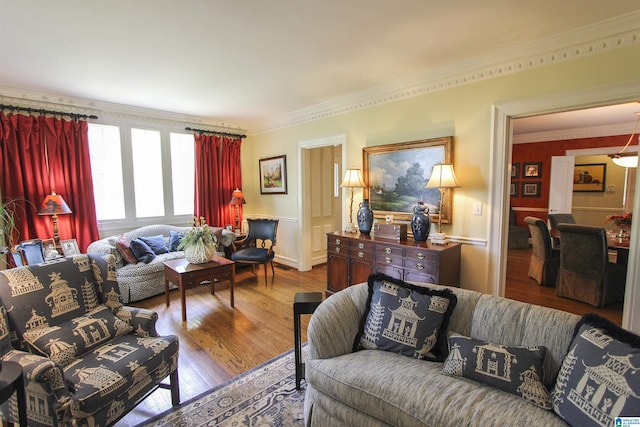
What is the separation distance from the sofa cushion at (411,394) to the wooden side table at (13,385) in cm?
135

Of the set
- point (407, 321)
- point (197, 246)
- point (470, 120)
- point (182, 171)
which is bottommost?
point (407, 321)

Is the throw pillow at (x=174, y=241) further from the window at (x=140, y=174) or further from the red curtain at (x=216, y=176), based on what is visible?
the red curtain at (x=216, y=176)

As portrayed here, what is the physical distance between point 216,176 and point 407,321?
15.0 feet

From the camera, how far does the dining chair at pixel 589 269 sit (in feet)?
11.3

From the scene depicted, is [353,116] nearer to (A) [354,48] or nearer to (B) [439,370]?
(A) [354,48]

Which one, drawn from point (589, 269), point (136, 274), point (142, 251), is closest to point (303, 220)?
point (142, 251)

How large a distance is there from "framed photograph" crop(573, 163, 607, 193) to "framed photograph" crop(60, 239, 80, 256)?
30.2ft

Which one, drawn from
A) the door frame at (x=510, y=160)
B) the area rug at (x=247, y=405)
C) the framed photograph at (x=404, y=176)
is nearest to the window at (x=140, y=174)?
the framed photograph at (x=404, y=176)

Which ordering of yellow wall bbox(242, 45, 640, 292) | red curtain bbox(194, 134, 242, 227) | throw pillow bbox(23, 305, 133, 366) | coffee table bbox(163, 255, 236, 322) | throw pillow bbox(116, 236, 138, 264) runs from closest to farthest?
throw pillow bbox(23, 305, 133, 366) < yellow wall bbox(242, 45, 640, 292) < coffee table bbox(163, 255, 236, 322) < throw pillow bbox(116, 236, 138, 264) < red curtain bbox(194, 134, 242, 227)

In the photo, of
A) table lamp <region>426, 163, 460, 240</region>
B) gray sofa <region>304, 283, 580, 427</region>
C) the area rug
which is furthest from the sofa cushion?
table lamp <region>426, 163, 460, 240</region>

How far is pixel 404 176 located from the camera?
355 centimetres

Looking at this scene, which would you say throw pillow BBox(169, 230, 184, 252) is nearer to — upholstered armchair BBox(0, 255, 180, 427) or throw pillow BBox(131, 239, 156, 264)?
throw pillow BBox(131, 239, 156, 264)

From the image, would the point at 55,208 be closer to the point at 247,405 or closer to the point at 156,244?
the point at 156,244

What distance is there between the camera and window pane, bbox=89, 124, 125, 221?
14.0 ft
